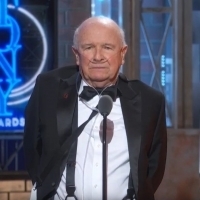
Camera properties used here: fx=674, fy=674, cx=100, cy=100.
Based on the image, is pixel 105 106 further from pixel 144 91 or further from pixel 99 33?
pixel 144 91

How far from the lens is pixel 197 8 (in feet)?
17.5

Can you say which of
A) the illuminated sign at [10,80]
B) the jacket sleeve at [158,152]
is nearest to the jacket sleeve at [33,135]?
the jacket sleeve at [158,152]

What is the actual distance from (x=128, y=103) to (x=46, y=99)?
0.33m

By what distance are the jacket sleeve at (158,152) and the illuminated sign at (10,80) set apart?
2.38 m

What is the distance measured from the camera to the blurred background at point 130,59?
16.6 ft

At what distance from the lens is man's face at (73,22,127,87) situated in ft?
8.39

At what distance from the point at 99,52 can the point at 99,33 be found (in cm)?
7

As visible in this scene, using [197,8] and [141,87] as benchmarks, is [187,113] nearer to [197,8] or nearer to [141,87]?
[197,8]

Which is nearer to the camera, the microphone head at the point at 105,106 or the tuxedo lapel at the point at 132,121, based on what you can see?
the microphone head at the point at 105,106

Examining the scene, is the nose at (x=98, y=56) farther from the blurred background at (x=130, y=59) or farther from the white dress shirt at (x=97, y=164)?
the blurred background at (x=130, y=59)

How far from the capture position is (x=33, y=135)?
2719 millimetres

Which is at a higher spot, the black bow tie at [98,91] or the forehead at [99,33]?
the forehead at [99,33]

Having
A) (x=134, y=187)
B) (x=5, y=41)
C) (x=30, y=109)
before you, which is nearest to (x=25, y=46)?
(x=5, y=41)

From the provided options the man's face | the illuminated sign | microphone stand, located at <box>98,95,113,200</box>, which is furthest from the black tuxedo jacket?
the illuminated sign
